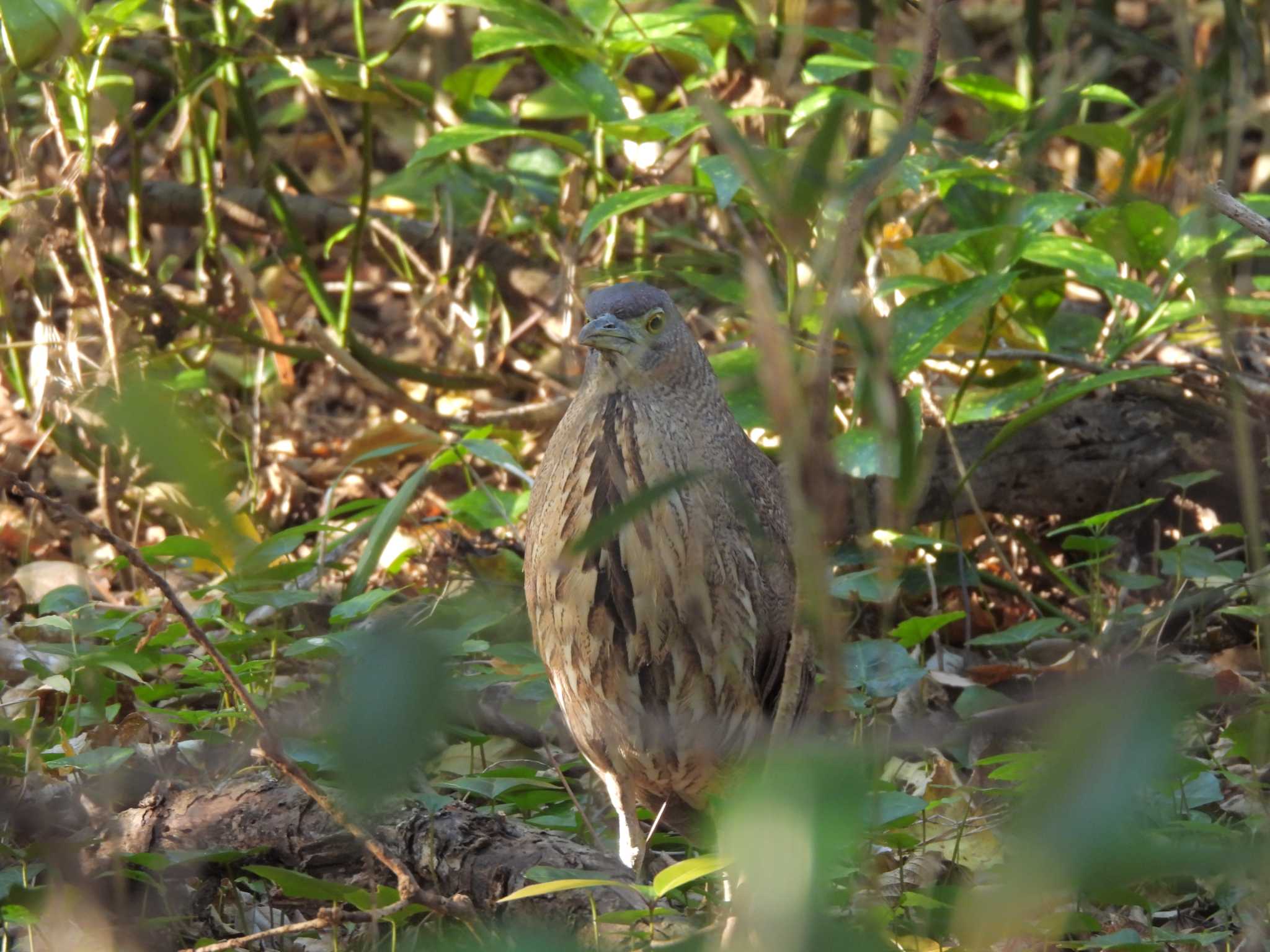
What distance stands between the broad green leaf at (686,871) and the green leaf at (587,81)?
376 cm

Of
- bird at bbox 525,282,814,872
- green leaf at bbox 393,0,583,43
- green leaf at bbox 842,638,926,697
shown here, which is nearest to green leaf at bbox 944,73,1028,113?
green leaf at bbox 393,0,583,43

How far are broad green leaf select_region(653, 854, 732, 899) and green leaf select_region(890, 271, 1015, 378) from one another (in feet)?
7.67

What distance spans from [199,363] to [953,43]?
4.31 metres

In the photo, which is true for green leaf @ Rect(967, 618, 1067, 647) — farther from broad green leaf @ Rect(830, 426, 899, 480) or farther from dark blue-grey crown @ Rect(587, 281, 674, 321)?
dark blue-grey crown @ Rect(587, 281, 674, 321)

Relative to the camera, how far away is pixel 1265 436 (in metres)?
5.32

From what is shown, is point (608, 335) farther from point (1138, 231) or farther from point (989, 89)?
point (989, 89)

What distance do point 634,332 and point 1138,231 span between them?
208cm

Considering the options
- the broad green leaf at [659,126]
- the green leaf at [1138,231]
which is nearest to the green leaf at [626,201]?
the broad green leaf at [659,126]

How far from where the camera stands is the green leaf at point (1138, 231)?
16.0ft

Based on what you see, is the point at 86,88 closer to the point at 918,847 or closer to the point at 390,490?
the point at 390,490

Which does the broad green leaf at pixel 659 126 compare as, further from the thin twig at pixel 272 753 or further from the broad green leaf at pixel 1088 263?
the thin twig at pixel 272 753

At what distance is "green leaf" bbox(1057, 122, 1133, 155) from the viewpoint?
16.9ft

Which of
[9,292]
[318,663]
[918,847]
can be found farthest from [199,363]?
[918,847]

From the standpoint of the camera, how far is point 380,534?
15.1 ft
